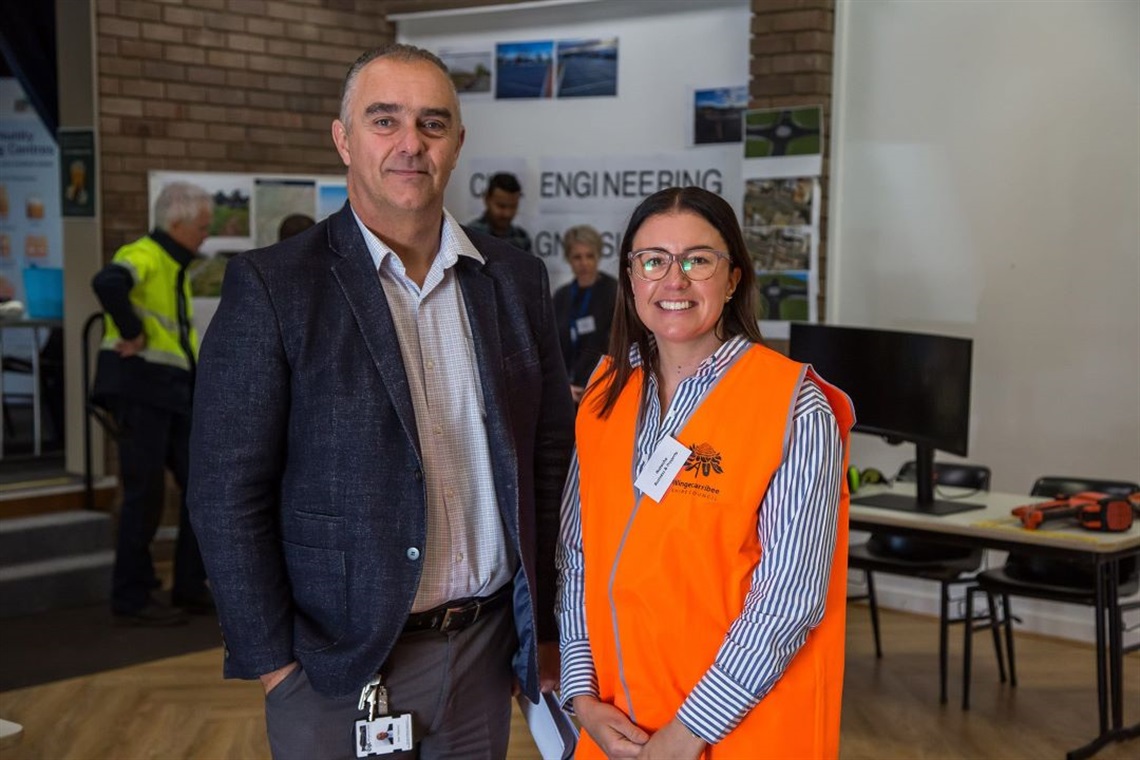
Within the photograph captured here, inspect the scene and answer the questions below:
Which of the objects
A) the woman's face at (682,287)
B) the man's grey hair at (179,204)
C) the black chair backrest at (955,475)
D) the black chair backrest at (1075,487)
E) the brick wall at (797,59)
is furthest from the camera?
the brick wall at (797,59)

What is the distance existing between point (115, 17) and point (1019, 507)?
490 cm

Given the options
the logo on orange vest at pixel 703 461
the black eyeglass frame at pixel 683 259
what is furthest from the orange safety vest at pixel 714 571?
the black eyeglass frame at pixel 683 259

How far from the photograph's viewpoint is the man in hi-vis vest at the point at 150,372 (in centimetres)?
558

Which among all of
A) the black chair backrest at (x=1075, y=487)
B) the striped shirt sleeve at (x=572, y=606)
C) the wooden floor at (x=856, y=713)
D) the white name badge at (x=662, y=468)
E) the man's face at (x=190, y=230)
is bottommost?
the wooden floor at (x=856, y=713)

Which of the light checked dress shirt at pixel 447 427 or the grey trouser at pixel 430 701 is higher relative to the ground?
the light checked dress shirt at pixel 447 427

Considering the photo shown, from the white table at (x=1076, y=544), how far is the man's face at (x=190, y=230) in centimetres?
297

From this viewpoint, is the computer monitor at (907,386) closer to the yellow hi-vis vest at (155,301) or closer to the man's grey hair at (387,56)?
the yellow hi-vis vest at (155,301)

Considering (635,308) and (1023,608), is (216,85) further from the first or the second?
(635,308)

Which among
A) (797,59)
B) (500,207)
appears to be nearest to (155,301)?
(500,207)

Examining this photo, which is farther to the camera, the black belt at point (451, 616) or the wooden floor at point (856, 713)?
the wooden floor at point (856, 713)

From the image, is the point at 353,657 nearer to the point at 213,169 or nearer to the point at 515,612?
the point at 515,612

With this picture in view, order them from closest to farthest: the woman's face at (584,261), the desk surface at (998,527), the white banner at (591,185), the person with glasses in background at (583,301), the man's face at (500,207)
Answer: the desk surface at (998,527) < the person with glasses in background at (583,301) < the woman's face at (584,261) < the man's face at (500,207) < the white banner at (591,185)

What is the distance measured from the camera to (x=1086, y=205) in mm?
5578

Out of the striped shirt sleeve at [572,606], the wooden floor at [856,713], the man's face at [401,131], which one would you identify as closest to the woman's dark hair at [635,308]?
the striped shirt sleeve at [572,606]
